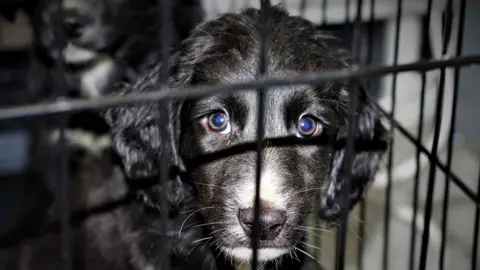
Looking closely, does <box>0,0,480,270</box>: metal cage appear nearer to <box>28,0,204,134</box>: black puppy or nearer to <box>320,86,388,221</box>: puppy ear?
<box>320,86,388,221</box>: puppy ear

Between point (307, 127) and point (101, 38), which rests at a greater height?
point (101, 38)

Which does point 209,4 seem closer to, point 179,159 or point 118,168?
point 118,168

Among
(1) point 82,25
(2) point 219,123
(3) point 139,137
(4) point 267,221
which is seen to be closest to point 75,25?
(1) point 82,25

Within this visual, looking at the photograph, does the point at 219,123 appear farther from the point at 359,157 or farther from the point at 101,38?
the point at 101,38

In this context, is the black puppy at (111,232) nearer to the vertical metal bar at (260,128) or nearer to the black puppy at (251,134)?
the black puppy at (251,134)

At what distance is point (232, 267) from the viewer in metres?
1.65

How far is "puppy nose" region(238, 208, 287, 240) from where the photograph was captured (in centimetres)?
131

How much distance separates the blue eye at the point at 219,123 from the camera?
5.05ft

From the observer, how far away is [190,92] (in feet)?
2.81

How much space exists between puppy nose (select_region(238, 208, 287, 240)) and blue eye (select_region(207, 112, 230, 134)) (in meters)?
0.25

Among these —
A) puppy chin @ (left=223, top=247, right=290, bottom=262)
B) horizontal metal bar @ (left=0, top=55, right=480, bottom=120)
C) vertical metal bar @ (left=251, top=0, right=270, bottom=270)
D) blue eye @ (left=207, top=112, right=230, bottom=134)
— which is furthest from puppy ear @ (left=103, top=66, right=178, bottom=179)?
horizontal metal bar @ (left=0, top=55, right=480, bottom=120)

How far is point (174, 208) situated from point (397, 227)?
40.6 inches

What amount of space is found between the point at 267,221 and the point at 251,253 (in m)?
0.14

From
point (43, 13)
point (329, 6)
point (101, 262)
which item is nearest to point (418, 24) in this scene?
point (329, 6)
